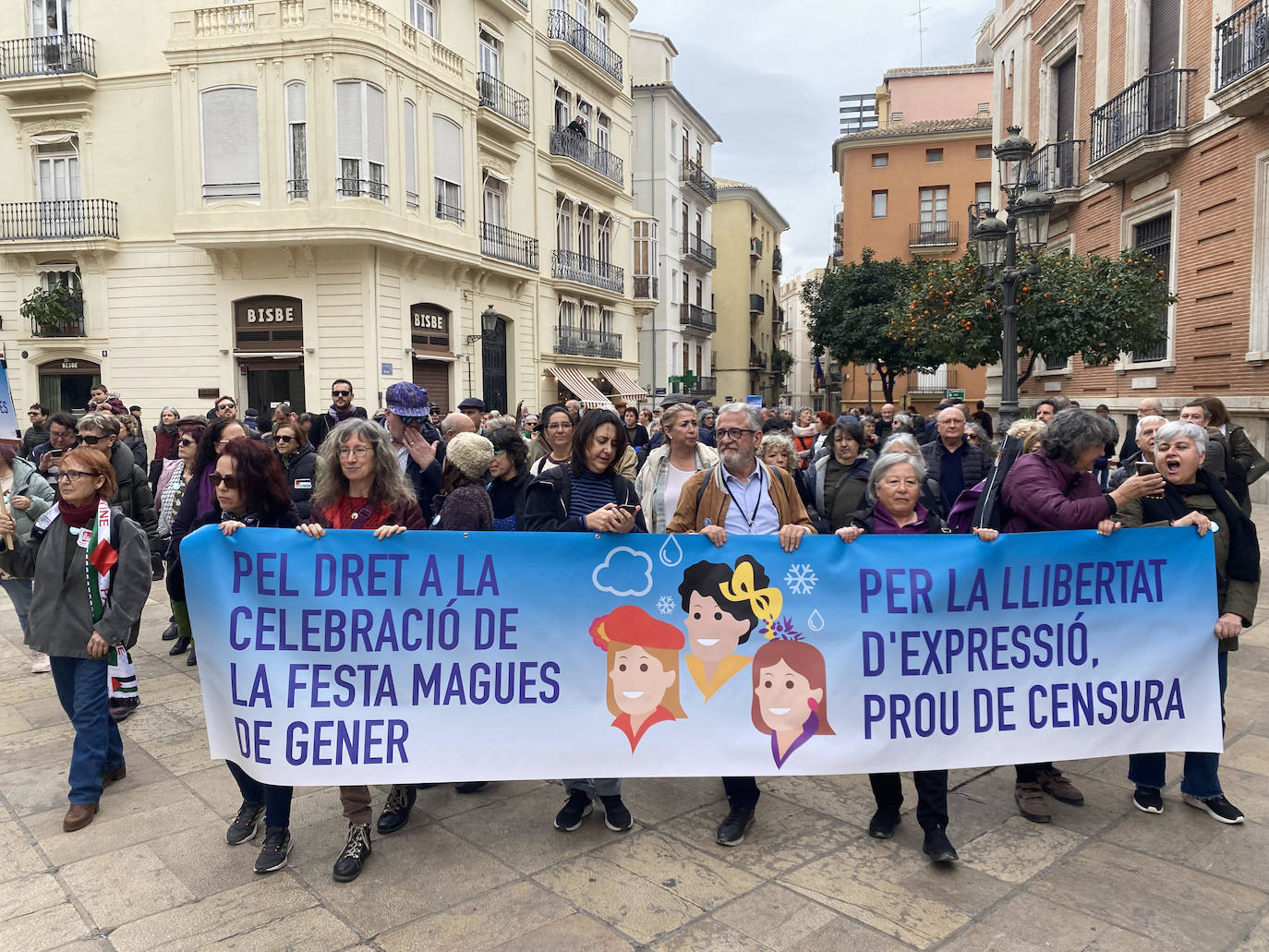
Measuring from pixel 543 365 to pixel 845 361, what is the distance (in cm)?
1911

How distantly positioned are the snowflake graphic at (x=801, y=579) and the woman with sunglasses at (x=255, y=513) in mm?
2190

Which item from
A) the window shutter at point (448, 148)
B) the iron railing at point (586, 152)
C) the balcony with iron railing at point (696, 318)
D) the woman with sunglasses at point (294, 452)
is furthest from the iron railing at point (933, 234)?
the woman with sunglasses at point (294, 452)

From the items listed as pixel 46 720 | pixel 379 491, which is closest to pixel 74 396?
pixel 46 720

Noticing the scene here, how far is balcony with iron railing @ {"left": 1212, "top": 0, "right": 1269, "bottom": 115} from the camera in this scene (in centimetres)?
1415

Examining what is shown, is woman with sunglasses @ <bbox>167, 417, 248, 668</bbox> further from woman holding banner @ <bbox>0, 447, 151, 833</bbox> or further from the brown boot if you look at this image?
the brown boot

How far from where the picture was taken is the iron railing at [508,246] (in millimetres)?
24812

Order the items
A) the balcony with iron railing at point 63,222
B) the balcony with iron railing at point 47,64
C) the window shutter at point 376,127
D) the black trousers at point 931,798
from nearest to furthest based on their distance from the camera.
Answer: the black trousers at point 931,798 < the window shutter at point 376,127 < the balcony with iron railing at point 47,64 < the balcony with iron railing at point 63,222

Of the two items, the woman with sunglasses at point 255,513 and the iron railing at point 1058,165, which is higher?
the iron railing at point 1058,165

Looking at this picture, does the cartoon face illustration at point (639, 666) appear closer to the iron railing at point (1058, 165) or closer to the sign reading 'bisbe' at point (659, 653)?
the sign reading 'bisbe' at point (659, 653)

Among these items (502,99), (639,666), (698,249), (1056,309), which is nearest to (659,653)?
(639,666)

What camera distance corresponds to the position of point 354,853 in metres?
3.69

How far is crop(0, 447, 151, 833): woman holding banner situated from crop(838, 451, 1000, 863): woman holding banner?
337 cm

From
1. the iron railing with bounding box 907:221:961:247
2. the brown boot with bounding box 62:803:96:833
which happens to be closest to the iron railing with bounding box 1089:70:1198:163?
the brown boot with bounding box 62:803:96:833

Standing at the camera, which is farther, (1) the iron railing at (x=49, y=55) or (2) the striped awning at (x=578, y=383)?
(2) the striped awning at (x=578, y=383)
